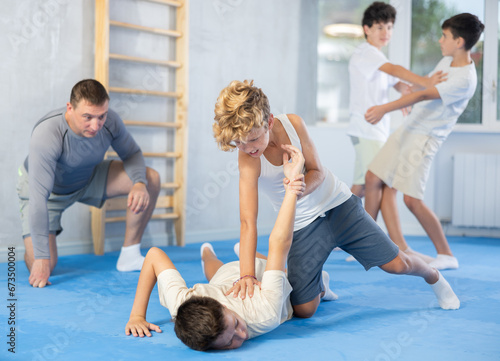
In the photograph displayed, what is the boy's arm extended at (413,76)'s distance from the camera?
3.20 m

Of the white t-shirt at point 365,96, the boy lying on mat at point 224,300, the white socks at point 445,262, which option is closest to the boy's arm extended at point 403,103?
the white t-shirt at point 365,96

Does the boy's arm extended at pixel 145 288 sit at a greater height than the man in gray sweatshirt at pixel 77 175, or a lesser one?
lesser

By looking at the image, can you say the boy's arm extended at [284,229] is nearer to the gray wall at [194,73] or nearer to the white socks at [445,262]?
the white socks at [445,262]

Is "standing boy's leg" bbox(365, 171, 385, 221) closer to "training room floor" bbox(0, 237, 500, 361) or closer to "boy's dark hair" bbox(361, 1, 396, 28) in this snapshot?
"training room floor" bbox(0, 237, 500, 361)

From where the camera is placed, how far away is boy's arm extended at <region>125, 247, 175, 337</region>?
196cm

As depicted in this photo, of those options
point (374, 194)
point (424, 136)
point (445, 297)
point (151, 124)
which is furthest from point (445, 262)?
point (151, 124)

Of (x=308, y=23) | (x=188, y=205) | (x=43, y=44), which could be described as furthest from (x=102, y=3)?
(x=308, y=23)

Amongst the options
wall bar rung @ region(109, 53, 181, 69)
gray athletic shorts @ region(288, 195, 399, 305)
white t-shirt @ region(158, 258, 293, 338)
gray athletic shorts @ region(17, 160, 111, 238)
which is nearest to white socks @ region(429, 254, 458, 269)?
gray athletic shorts @ region(288, 195, 399, 305)

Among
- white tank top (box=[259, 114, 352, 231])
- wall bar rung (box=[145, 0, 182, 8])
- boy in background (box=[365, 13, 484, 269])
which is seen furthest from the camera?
wall bar rung (box=[145, 0, 182, 8])

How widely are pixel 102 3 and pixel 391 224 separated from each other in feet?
7.59

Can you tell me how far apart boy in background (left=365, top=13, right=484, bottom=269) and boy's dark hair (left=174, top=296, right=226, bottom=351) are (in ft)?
6.12

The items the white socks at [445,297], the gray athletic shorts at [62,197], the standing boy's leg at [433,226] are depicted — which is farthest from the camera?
the standing boy's leg at [433,226]

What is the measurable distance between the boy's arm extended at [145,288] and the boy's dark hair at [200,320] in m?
0.30

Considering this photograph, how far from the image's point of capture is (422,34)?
16.0ft
